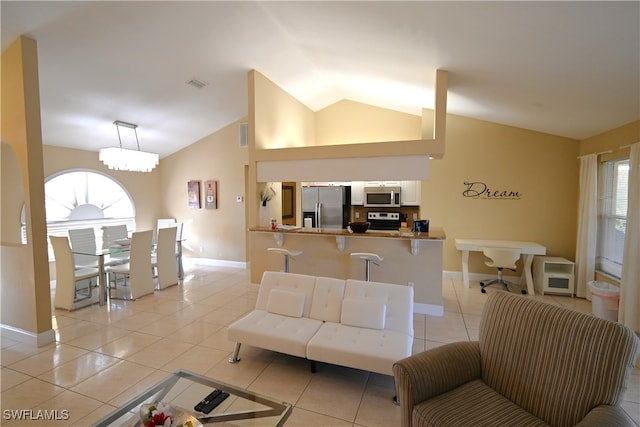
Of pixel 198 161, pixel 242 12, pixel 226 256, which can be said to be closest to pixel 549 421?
pixel 242 12

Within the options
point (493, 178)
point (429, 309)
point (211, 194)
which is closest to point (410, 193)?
point (493, 178)

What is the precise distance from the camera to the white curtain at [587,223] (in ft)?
14.5

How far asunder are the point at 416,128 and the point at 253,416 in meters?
5.60

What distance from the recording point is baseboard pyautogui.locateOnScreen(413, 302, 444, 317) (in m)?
4.11

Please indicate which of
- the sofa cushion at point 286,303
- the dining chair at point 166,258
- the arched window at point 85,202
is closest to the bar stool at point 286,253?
the sofa cushion at point 286,303

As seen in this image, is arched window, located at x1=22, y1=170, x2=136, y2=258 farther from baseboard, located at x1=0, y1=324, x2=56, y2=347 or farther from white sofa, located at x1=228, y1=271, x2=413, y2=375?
white sofa, located at x1=228, y1=271, x2=413, y2=375

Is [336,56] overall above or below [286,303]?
above

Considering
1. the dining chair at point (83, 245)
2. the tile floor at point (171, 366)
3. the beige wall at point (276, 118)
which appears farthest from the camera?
the beige wall at point (276, 118)

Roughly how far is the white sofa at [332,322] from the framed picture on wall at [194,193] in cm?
436

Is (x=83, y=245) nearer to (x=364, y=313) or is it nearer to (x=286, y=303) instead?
(x=286, y=303)

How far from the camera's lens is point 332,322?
2.88m

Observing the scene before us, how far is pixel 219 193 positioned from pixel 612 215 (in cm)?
680

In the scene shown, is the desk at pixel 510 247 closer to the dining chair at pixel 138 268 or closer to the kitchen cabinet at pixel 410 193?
the kitchen cabinet at pixel 410 193

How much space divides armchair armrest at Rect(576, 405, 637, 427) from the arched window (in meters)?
6.81
